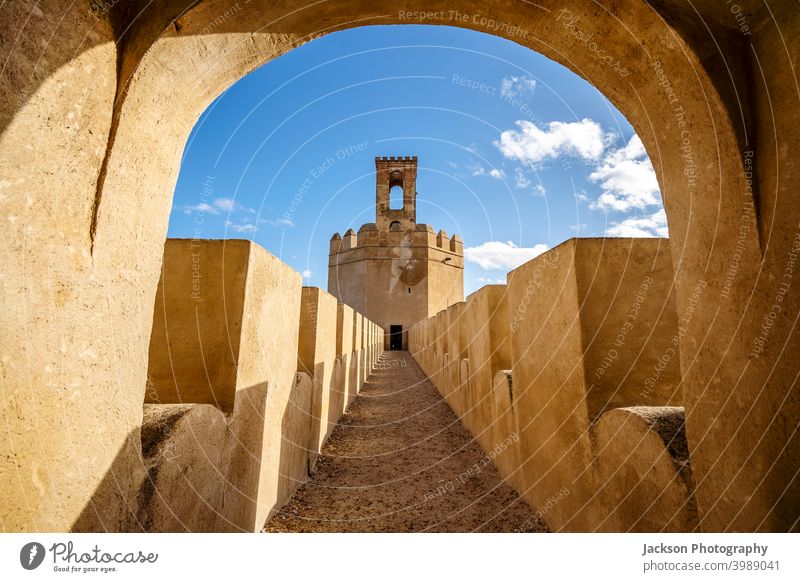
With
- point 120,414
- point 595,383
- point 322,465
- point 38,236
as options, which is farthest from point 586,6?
point 322,465

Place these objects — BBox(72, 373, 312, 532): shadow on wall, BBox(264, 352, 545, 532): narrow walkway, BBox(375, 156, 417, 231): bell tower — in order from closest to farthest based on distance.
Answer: BBox(72, 373, 312, 532): shadow on wall
BBox(264, 352, 545, 532): narrow walkway
BBox(375, 156, 417, 231): bell tower

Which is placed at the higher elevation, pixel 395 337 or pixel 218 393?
pixel 218 393

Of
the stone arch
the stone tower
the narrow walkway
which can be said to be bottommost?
the narrow walkway

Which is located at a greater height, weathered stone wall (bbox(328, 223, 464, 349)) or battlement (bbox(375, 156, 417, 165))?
battlement (bbox(375, 156, 417, 165))

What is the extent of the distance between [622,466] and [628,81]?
200cm

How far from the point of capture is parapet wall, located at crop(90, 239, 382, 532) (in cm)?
186

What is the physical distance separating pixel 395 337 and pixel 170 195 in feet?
78.8

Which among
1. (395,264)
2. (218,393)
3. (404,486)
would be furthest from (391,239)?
(218,393)

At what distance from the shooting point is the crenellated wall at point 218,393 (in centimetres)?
187

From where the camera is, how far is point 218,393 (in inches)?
98.0
